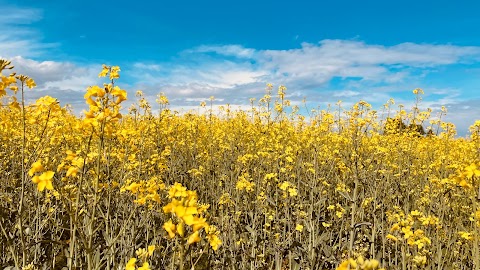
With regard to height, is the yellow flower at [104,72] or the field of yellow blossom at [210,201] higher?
the yellow flower at [104,72]

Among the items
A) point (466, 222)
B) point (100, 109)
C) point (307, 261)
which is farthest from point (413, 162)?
point (100, 109)

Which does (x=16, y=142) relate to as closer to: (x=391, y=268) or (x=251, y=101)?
(x=391, y=268)

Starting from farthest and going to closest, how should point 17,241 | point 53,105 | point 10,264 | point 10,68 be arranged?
point 17,241
point 10,264
point 53,105
point 10,68

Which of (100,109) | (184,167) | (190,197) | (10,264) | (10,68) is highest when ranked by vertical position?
(10,68)

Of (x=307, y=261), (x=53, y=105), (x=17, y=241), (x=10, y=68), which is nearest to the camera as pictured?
(x=10, y=68)

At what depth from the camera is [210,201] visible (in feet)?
17.8

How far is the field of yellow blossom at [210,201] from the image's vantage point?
195 centimetres

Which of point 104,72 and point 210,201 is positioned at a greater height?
point 104,72

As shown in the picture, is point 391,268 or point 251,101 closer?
point 391,268

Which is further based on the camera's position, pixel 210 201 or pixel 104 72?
pixel 210 201

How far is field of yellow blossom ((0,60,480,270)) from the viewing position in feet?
6.40

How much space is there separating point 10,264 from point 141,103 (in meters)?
3.49

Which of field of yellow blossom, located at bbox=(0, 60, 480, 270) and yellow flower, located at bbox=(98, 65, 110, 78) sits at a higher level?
yellow flower, located at bbox=(98, 65, 110, 78)

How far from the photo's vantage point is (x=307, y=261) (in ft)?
10.7
